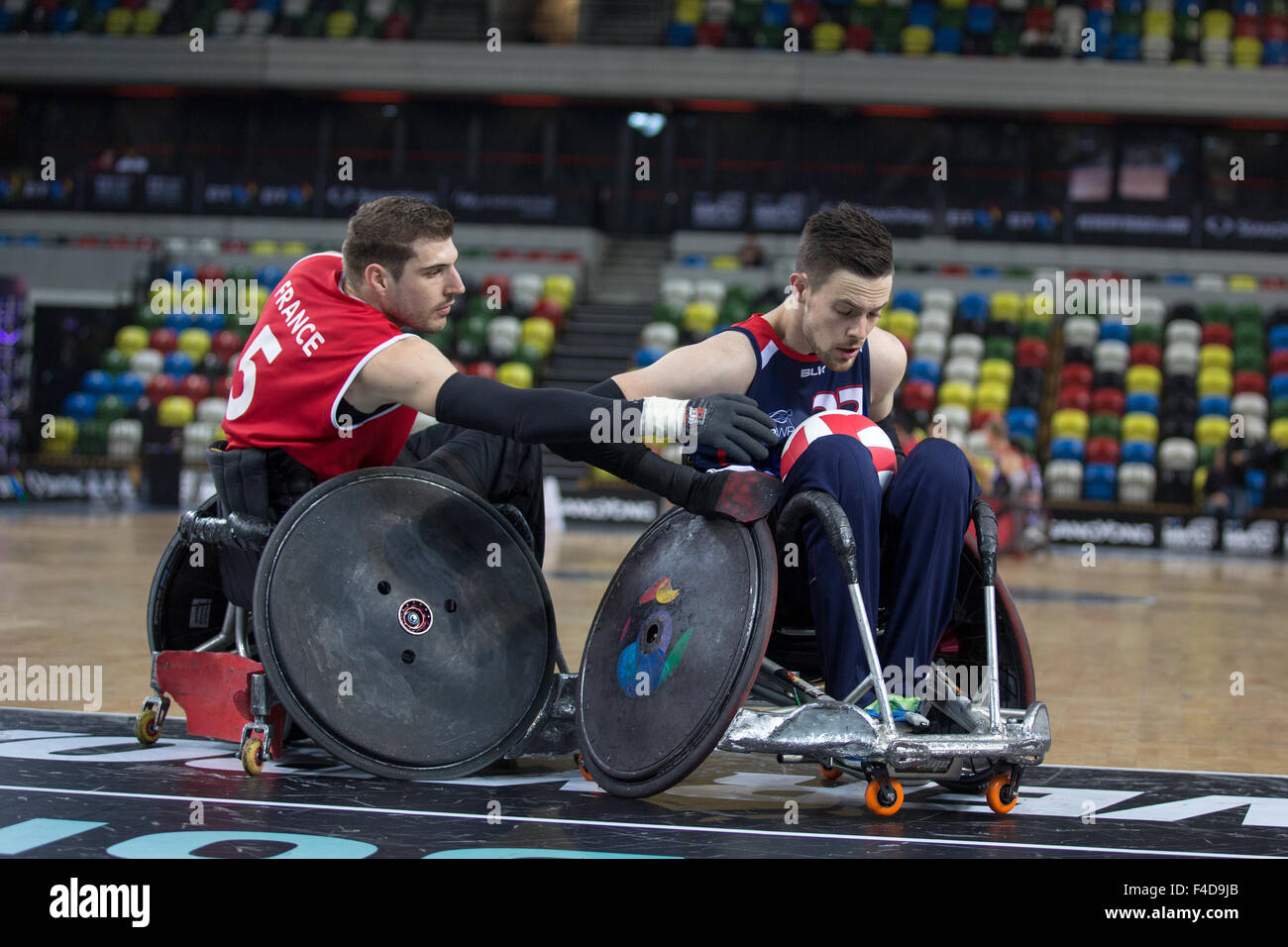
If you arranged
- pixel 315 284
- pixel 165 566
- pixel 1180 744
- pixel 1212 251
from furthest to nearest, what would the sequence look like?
pixel 1212 251 < pixel 1180 744 < pixel 165 566 < pixel 315 284

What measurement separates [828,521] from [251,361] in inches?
61.8

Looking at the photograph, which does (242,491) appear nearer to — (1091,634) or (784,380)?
(784,380)

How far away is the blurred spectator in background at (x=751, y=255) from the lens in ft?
65.6

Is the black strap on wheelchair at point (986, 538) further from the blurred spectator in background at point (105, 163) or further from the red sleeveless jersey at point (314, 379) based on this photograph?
the blurred spectator in background at point (105, 163)

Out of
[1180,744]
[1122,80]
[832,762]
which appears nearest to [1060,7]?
[1122,80]

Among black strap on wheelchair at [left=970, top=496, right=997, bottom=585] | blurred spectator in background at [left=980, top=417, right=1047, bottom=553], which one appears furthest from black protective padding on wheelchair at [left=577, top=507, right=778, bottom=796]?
blurred spectator in background at [left=980, top=417, right=1047, bottom=553]

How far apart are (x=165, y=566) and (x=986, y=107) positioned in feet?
62.5

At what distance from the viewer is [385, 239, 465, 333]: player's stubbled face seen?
378cm

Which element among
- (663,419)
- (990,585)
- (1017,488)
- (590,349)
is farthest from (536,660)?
(590,349)

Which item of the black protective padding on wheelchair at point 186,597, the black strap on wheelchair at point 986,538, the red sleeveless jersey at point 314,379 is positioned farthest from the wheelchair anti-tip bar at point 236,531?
the black strap on wheelchair at point 986,538

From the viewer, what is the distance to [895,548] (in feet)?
11.1

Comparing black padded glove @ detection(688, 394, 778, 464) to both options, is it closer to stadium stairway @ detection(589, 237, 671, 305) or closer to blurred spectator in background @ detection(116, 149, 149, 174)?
stadium stairway @ detection(589, 237, 671, 305)

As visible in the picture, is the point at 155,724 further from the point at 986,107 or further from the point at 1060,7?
the point at 1060,7

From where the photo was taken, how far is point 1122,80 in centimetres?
2081
